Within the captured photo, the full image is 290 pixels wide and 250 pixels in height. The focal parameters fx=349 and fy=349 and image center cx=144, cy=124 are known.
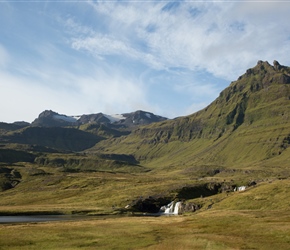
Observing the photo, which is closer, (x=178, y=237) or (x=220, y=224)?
(x=178, y=237)

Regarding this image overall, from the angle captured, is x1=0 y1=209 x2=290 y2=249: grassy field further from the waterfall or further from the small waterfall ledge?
the waterfall

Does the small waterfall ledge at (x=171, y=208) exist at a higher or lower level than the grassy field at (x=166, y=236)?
lower

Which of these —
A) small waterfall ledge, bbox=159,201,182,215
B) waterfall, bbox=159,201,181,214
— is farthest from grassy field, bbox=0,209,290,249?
waterfall, bbox=159,201,181,214

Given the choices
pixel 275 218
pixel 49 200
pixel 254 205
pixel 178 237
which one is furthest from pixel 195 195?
pixel 178 237

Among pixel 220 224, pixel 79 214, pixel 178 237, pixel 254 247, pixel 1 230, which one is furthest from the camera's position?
pixel 79 214

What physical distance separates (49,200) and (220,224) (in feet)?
456

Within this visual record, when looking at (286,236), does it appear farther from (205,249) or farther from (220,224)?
(220,224)

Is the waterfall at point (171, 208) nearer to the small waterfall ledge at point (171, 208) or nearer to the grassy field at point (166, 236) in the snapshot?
the small waterfall ledge at point (171, 208)

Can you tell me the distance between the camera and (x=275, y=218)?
269 feet

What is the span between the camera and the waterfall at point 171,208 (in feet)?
504

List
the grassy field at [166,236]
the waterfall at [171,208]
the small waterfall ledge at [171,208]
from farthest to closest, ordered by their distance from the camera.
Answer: the waterfall at [171,208]
the small waterfall ledge at [171,208]
the grassy field at [166,236]

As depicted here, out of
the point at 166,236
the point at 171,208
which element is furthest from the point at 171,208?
the point at 166,236

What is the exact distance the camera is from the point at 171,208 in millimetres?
157250

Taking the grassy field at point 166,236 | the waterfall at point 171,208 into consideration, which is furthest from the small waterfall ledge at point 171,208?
the grassy field at point 166,236
